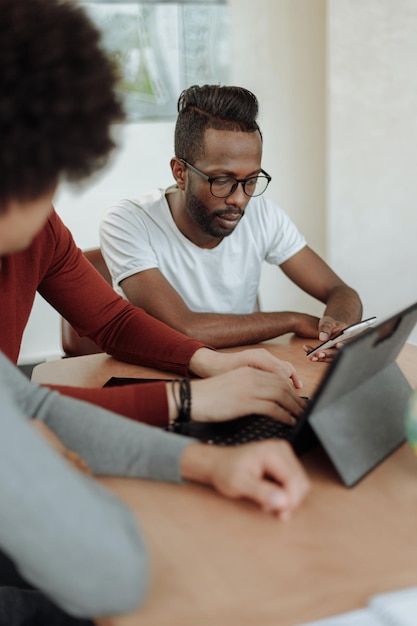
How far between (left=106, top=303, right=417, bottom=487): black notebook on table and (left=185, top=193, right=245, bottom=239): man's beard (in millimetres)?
998

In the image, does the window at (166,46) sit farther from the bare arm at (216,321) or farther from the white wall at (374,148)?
the bare arm at (216,321)

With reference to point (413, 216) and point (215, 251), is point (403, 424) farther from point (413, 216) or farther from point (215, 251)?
point (413, 216)

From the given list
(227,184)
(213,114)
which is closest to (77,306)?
(227,184)

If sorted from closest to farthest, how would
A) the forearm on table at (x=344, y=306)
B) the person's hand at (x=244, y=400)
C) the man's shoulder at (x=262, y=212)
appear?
the person's hand at (x=244, y=400) → the forearm on table at (x=344, y=306) → the man's shoulder at (x=262, y=212)

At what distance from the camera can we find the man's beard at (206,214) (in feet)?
6.66

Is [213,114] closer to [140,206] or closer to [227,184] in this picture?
[227,184]

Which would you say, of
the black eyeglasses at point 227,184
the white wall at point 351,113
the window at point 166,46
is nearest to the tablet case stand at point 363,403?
the black eyeglasses at point 227,184

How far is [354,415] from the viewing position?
95 centimetres

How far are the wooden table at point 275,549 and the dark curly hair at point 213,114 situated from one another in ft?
4.21

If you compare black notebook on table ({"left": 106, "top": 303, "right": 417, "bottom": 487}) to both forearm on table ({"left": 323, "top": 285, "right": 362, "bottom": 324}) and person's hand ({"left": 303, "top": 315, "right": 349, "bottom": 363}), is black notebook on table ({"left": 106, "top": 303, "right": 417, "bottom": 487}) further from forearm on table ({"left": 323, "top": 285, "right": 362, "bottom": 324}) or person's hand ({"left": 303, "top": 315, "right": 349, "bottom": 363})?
forearm on table ({"left": 323, "top": 285, "right": 362, "bottom": 324})

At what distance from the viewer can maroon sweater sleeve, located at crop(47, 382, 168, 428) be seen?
1.11 metres

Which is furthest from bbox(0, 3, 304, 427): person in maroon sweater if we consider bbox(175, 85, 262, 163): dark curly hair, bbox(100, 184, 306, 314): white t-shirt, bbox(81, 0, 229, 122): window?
bbox(81, 0, 229, 122): window

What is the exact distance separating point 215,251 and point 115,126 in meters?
1.41

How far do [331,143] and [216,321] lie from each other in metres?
2.01
